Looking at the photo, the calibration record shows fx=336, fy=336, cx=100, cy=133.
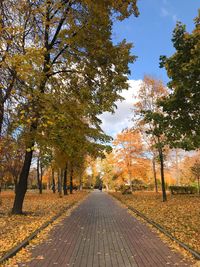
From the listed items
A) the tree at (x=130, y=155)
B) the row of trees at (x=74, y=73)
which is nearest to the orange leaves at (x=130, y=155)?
the tree at (x=130, y=155)

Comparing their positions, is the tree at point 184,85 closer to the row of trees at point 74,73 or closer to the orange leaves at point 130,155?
the row of trees at point 74,73

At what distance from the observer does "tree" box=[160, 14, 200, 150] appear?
1223 cm

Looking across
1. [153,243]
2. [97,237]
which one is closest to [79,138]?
[97,237]

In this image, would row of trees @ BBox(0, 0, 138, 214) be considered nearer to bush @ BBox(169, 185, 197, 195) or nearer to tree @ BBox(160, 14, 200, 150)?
tree @ BBox(160, 14, 200, 150)

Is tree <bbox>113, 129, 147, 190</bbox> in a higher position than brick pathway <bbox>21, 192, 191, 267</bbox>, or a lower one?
higher

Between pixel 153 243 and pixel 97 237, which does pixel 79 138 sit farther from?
pixel 153 243

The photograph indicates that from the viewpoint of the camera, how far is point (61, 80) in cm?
1784

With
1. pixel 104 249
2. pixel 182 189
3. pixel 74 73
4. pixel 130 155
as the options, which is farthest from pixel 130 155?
pixel 104 249

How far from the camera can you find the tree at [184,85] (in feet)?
40.1

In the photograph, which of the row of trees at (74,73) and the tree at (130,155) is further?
the tree at (130,155)

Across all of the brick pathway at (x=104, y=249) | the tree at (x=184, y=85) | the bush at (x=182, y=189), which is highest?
the tree at (x=184, y=85)

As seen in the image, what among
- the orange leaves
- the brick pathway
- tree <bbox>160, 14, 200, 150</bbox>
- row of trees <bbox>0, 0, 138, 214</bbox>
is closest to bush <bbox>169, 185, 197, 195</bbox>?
the orange leaves

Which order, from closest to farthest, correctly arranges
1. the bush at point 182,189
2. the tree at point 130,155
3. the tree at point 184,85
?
the tree at point 184,85 < the bush at point 182,189 < the tree at point 130,155

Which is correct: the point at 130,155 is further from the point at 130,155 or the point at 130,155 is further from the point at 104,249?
the point at 104,249
